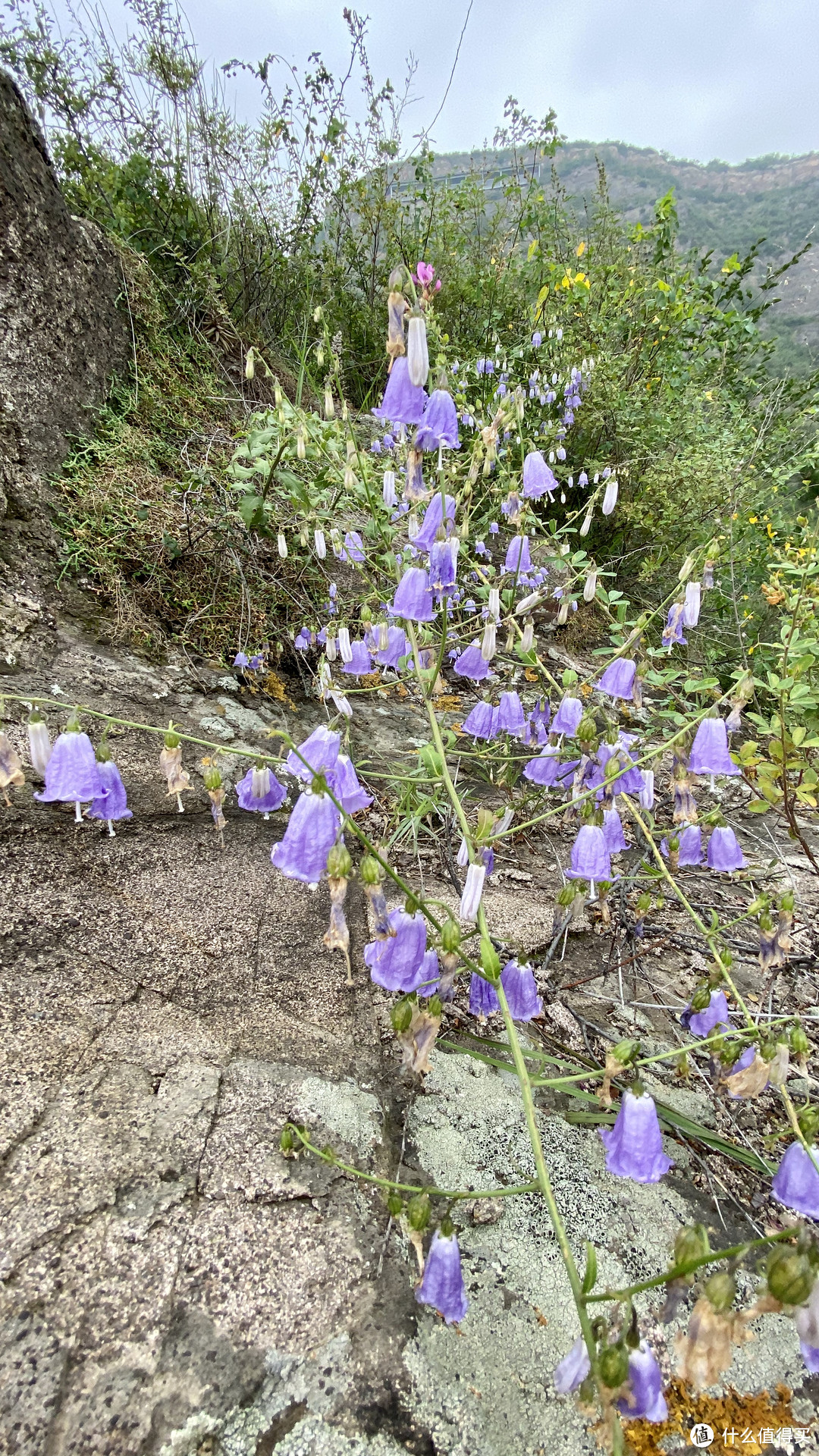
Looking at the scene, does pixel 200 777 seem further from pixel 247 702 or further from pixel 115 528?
pixel 115 528

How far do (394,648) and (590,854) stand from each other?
1.06 meters

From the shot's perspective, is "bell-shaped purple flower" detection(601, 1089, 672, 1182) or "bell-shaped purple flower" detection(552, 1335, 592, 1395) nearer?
"bell-shaped purple flower" detection(552, 1335, 592, 1395)

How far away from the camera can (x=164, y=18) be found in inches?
148

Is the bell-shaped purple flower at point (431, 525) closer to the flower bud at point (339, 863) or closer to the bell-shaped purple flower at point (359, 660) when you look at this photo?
the bell-shaped purple flower at point (359, 660)

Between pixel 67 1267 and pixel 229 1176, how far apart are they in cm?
25

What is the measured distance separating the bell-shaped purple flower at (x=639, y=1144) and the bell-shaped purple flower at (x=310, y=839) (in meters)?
0.67

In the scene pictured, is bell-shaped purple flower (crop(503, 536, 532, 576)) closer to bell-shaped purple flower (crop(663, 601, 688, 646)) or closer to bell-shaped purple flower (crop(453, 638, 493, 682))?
bell-shaped purple flower (crop(453, 638, 493, 682))

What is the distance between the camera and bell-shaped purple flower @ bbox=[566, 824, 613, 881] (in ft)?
5.06

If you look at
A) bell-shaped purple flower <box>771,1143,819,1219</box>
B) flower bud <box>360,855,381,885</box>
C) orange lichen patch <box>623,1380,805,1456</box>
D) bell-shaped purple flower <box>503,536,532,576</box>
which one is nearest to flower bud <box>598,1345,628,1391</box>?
orange lichen patch <box>623,1380,805,1456</box>

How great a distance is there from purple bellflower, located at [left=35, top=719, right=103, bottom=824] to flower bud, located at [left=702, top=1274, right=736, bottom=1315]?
4.20 ft

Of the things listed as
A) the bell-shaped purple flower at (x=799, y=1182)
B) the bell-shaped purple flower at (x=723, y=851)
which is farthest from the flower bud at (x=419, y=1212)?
the bell-shaped purple flower at (x=723, y=851)

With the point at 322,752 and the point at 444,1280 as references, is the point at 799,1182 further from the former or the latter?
the point at 322,752

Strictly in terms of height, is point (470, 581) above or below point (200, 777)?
above

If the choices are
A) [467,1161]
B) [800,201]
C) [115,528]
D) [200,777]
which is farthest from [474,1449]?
[800,201]
